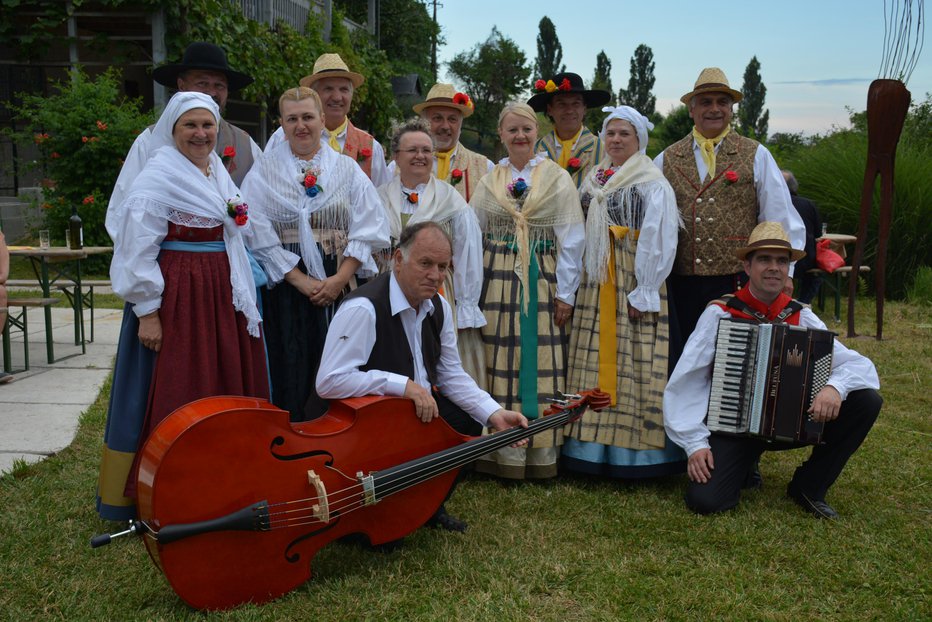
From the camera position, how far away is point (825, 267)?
7918 mm

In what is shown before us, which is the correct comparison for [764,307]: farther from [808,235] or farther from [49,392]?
[808,235]

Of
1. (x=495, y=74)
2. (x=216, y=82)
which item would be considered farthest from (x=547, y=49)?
(x=216, y=82)

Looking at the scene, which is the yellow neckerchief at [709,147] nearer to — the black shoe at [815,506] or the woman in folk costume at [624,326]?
the woman in folk costume at [624,326]

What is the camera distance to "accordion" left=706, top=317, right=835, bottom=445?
11.0ft

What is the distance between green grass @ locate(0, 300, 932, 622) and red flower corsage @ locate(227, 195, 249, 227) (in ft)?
4.18

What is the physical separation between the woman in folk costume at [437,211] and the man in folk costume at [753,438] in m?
1.01

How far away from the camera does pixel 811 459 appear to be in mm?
3541

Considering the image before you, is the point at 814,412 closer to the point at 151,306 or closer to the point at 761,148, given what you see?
the point at 761,148

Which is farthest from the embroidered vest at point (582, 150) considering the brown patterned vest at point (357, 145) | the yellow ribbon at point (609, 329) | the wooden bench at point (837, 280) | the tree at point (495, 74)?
the tree at point (495, 74)

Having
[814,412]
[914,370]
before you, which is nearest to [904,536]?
[814,412]

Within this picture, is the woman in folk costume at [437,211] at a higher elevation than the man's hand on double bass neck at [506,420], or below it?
higher

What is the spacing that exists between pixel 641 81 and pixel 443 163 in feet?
171

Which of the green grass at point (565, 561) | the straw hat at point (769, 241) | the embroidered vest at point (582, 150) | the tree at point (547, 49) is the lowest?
the green grass at point (565, 561)

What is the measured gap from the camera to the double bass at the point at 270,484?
2238 mm
